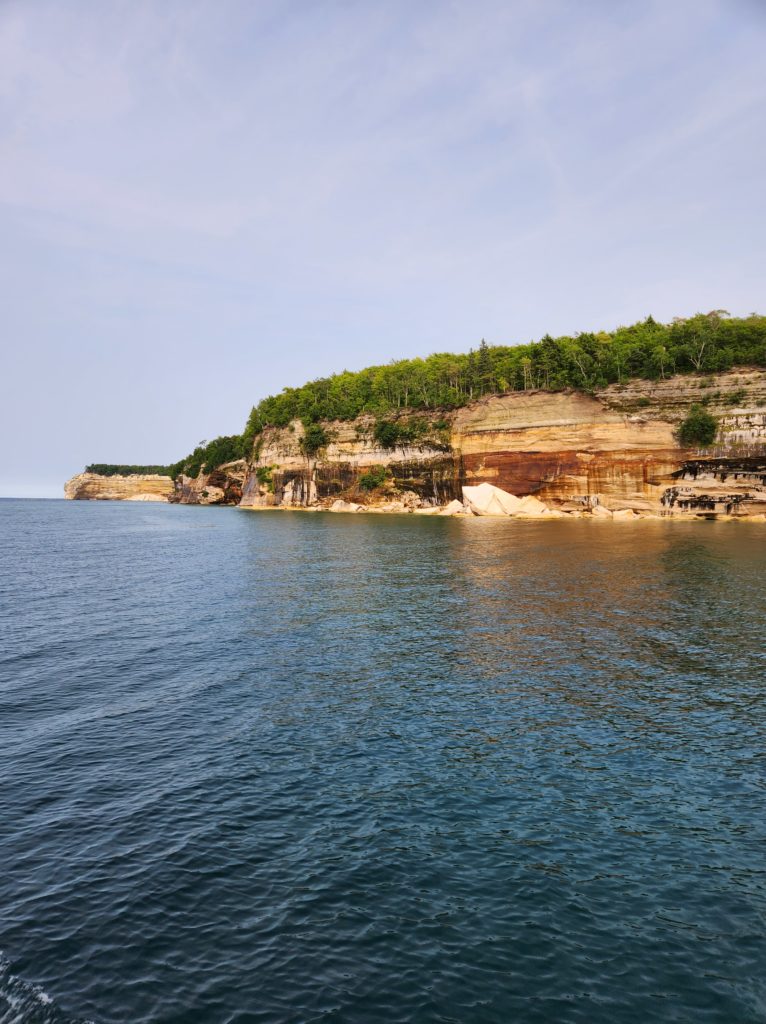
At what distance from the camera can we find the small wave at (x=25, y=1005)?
25.7 ft

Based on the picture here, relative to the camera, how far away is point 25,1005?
8.06 m

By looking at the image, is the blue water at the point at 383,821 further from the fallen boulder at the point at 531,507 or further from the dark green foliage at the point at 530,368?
the dark green foliage at the point at 530,368

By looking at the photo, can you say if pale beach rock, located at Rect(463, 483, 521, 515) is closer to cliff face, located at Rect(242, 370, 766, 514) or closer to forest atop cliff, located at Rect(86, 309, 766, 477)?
cliff face, located at Rect(242, 370, 766, 514)

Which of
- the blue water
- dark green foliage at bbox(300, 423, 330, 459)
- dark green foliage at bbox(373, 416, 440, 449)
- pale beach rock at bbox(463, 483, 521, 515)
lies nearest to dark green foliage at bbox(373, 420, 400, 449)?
dark green foliage at bbox(373, 416, 440, 449)

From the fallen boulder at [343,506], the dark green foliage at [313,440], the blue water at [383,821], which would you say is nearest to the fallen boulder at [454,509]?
the fallen boulder at [343,506]

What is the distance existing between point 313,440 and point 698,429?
8068 centimetres

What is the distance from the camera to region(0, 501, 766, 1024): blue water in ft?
27.8

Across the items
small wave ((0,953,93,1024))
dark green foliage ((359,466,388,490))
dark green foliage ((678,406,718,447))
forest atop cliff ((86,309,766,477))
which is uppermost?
forest atop cliff ((86,309,766,477))

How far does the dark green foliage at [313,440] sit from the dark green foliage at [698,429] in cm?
7566

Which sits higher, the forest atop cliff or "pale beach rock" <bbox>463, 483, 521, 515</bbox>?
the forest atop cliff

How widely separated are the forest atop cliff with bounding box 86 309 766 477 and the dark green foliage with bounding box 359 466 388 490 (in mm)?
13153

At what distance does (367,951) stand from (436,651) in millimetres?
16033

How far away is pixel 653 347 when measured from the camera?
107500 mm

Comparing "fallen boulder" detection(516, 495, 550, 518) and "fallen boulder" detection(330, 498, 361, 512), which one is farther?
"fallen boulder" detection(330, 498, 361, 512)
